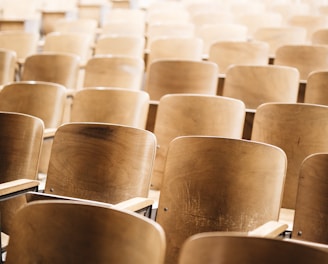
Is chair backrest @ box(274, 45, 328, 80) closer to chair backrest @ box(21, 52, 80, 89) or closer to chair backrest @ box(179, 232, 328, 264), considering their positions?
chair backrest @ box(21, 52, 80, 89)

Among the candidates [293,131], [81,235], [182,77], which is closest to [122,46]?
[182,77]

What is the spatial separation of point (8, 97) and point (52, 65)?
0.26 meters

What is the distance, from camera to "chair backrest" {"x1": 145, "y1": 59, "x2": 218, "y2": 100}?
44.3 inches

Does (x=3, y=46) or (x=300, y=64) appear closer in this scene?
(x=300, y=64)

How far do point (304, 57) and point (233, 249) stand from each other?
34.2 inches

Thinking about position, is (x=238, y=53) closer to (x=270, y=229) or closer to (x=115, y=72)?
(x=115, y=72)

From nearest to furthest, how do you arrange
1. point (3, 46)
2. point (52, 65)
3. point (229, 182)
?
point (229, 182) → point (52, 65) → point (3, 46)

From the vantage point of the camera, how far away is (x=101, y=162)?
75 centimetres

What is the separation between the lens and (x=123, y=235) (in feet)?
1.58

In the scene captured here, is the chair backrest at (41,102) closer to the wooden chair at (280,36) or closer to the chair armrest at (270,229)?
the chair armrest at (270,229)

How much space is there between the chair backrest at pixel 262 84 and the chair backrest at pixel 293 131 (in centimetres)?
Answer: 22

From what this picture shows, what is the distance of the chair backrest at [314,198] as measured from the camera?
64 centimetres

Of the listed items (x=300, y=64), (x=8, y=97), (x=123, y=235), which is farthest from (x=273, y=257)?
(x=300, y=64)

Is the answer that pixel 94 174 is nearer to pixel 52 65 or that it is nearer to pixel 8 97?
pixel 8 97
